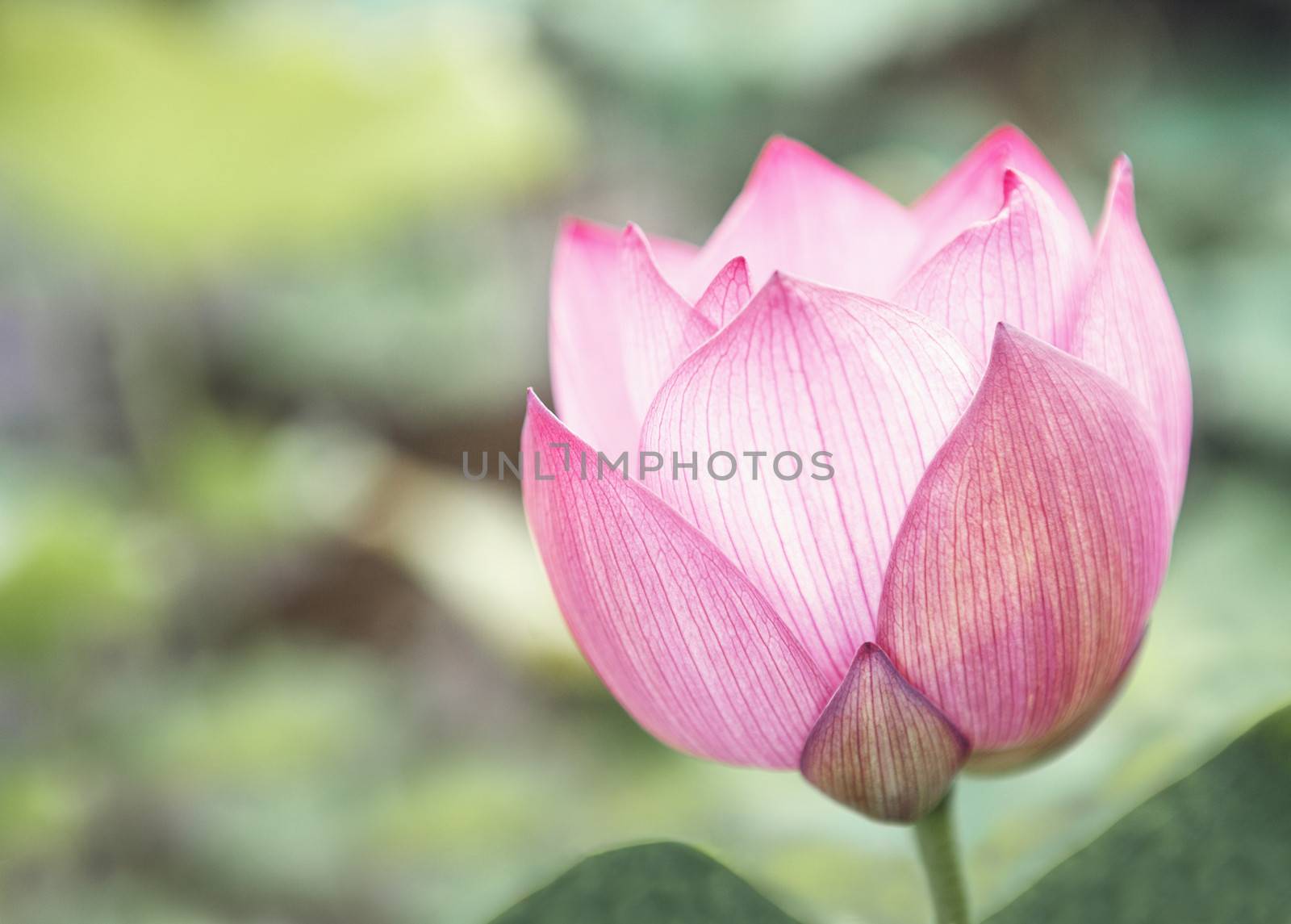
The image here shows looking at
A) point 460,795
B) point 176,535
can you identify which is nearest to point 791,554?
point 460,795

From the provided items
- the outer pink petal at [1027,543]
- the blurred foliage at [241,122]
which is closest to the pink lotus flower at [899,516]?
the outer pink petal at [1027,543]

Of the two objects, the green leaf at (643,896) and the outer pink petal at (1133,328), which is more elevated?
the outer pink petal at (1133,328)

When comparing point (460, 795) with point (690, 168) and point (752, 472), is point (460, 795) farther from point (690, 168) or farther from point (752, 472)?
point (690, 168)

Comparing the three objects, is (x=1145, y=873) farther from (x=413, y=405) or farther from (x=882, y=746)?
(x=413, y=405)

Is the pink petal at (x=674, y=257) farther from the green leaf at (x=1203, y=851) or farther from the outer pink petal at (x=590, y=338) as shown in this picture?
the green leaf at (x=1203, y=851)

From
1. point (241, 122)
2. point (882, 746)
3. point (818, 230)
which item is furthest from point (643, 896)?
point (241, 122)

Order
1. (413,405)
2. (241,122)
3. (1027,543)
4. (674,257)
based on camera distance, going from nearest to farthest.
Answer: (1027,543), (674,257), (241,122), (413,405)

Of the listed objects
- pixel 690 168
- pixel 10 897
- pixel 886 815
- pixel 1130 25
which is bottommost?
pixel 10 897
